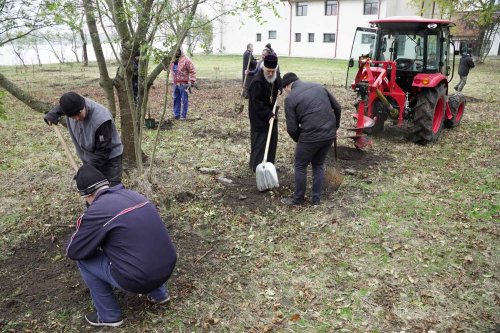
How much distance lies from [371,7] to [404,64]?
2429 cm

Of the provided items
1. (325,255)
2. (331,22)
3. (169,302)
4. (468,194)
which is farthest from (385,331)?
(331,22)

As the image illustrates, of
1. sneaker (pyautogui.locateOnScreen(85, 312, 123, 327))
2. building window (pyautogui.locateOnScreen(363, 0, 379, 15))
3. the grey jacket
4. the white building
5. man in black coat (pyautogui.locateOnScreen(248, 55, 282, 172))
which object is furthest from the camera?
the white building

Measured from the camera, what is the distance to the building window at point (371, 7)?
29.0 metres

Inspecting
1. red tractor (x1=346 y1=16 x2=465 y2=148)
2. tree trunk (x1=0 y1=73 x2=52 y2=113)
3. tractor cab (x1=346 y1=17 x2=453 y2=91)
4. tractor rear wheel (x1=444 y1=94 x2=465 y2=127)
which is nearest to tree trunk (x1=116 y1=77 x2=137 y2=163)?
tree trunk (x1=0 y1=73 x2=52 y2=113)

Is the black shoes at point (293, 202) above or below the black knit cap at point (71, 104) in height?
below

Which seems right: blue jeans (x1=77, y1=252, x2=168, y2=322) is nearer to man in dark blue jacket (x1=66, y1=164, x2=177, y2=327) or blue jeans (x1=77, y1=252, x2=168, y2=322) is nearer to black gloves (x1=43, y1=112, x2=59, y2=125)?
man in dark blue jacket (x1=66, y1=164, x2=177, y2=327)

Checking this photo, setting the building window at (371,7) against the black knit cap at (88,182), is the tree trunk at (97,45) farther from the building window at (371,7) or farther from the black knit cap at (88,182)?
the building window at (371,7)

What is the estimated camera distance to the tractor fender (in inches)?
281

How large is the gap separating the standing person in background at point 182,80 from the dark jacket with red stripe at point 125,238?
658 cm

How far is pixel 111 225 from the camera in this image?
274 centimetres

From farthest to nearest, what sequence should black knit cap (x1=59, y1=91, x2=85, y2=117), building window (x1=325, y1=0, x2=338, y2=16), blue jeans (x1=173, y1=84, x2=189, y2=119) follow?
building window (x1=325, y1=0, x2=338, y2=16), blue jeans (x1=173, y1=84, x2=189, y2=119), black knit cap (x1=59, y1=91, x2=85, y2=117)

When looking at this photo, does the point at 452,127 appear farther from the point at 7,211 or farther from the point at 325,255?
the point at 7,211

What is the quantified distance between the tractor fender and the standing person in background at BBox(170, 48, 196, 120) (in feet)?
15.6

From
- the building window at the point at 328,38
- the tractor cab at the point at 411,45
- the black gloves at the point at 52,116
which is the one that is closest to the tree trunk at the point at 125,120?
the black gloves at the point at 52,116
